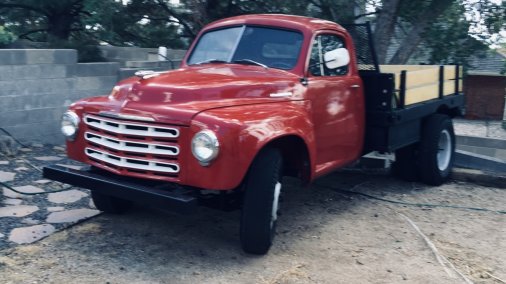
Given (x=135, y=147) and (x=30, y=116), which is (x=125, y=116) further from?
(x=30, y=116)

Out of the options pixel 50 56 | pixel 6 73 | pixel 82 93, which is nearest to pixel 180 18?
pixel 82 93

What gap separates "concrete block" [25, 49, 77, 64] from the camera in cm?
750

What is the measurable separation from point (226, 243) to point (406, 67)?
4015mm

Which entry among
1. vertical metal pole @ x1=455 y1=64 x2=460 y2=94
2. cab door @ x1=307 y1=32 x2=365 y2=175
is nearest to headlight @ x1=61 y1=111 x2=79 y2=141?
cab door @ x1=307 y1=32 x2=365 y2=175

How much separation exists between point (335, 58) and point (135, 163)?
2.15 m

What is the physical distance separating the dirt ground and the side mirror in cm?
152

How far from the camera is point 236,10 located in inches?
432

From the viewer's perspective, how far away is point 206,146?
4.11 meters

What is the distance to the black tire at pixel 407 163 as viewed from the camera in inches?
289

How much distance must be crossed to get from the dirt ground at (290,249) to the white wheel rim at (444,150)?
144cm

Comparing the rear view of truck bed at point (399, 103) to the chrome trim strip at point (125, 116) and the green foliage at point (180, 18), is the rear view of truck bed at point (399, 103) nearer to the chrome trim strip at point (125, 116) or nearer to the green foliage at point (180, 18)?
the green foliage at point (180, 18)

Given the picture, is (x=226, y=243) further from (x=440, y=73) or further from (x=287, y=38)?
(x=440, y=73)

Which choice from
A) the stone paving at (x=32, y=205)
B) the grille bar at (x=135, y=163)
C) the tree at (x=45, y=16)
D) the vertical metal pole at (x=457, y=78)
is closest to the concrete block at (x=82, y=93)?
the stone paving at (x=32, y=205)

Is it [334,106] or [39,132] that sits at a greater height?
[334,106]
